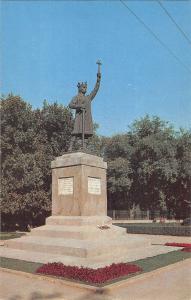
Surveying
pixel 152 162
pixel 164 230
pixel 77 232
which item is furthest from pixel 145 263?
pixel 152 162

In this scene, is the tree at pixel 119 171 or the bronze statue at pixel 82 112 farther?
the tree at pixel 119 171

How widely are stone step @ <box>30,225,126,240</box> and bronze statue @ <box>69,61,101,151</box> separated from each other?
4.24m

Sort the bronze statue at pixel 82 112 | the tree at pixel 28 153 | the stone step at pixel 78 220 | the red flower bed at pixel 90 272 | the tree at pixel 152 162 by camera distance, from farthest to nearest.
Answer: the tree at pixel 152 162 → the tree at pixel 28 153 → the bronze statue at pixel 82 112 → the stone step at pixel 78 220 → the red flower bed at pixel 90 272

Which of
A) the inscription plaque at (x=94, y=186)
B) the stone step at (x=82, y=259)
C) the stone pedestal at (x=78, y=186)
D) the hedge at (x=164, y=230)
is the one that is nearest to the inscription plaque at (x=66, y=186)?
the stone pedestal at (x=78, y=186)

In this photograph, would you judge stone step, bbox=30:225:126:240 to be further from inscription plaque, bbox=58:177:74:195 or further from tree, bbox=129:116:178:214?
tree, bbox=129:116:178:214

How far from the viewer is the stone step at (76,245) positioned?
44.4ft

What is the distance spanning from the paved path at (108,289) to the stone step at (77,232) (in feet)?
12.9

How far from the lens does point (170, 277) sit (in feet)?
36.1

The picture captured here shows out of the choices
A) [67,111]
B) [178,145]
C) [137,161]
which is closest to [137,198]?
[137,161]

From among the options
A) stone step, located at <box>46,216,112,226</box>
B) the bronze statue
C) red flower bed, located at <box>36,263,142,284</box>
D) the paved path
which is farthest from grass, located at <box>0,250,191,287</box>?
the bronze statue

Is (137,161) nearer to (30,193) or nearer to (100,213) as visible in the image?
(30,193)

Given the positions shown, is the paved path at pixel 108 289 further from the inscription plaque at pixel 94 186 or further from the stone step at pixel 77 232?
the inscription plaque at pixel 94 186

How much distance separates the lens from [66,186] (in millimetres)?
17109

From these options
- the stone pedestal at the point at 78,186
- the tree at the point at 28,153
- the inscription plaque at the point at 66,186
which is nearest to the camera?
the stone pedestal at the point at 78,186
